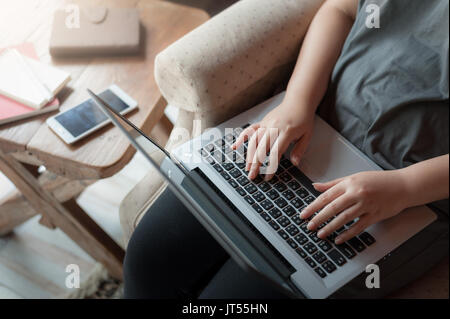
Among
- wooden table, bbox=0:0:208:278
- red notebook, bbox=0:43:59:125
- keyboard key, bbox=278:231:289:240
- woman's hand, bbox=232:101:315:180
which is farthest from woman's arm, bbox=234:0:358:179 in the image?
red notebook, bbox=0:43:59:125

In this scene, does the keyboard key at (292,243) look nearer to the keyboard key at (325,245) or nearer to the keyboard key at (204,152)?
the keyboard key at (325,245)

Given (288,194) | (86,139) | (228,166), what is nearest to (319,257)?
(288,194)

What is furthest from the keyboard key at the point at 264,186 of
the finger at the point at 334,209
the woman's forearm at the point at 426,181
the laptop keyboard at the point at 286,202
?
the woman's forearm at the point at 426,181

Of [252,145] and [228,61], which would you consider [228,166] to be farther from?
[228,61]

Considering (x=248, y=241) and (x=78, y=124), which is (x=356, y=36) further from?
(x=78, y=124)

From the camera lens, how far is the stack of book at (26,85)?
0.86 meters

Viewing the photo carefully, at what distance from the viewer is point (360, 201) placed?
2.10 ft

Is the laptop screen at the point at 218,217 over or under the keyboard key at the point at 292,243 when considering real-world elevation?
over

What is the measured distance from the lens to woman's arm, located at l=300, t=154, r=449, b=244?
60cm

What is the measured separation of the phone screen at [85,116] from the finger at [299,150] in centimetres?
36

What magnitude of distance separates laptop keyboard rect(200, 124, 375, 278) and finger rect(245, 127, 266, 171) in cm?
2

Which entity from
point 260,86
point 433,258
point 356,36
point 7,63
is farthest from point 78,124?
point 433,258

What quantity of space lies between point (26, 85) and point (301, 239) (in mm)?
626

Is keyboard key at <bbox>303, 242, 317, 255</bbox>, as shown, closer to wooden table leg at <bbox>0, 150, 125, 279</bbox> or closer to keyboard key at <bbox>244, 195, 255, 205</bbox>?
keyboard key at <bbox>244, 195, 255, 205</bbox>
